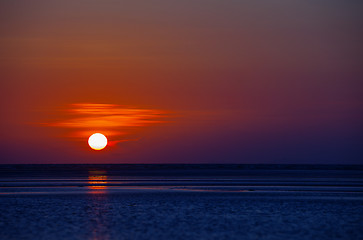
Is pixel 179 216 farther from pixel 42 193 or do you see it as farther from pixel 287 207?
pixel 42 193

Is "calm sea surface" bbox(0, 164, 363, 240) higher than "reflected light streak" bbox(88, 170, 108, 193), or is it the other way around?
"reflected light streak" bbox(88, 170, 108, 193)

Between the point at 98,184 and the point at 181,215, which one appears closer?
the point at 181,215

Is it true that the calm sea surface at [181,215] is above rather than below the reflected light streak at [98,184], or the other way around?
below

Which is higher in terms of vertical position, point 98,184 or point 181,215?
point 98,184

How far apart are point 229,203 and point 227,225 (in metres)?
8.18

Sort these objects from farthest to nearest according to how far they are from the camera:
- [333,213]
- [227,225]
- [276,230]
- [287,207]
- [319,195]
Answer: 1. [319,195]
2. [287,207]
3. [333,213]
4. [227,225]
5. [276,230]

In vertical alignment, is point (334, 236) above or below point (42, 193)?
below

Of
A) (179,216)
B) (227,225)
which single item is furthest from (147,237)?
(179,216)

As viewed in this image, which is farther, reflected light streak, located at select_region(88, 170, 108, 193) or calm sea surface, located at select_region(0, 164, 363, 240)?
reflected light streak, located at select_region(88, 170, 108, 193)

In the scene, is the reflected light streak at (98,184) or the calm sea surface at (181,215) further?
the reflected light streak at (98,184)

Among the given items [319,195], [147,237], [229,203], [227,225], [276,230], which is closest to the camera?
[147,237]

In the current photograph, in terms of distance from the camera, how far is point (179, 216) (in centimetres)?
2458

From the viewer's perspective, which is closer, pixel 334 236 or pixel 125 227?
pixel 334 236

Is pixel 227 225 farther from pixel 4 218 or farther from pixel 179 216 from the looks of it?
pixel 4 218
